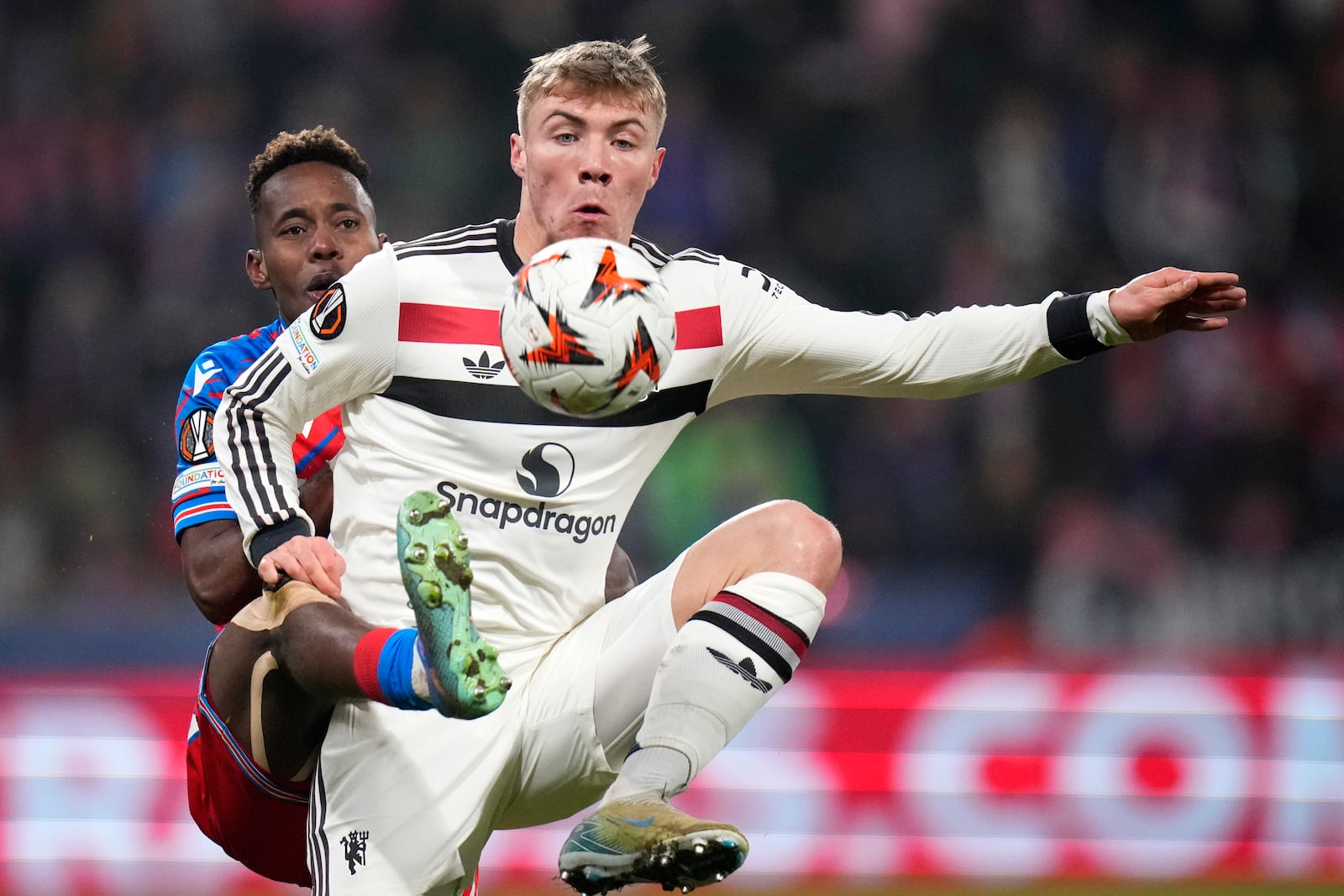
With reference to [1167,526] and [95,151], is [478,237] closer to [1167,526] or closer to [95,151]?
[1167,526]

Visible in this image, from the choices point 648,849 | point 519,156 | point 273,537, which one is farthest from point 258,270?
point 648,849

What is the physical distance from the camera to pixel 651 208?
10.2m

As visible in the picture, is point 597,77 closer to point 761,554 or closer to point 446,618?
point 761,554

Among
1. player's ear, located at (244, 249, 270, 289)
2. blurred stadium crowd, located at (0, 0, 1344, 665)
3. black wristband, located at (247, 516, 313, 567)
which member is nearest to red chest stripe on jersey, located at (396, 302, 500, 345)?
black wristband, located at (247, 516, 313, 567)

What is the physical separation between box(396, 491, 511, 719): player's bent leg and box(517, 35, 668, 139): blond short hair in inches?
44.8

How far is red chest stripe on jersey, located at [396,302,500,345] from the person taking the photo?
13.0 feet

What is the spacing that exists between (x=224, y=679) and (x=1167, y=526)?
21.4 feet

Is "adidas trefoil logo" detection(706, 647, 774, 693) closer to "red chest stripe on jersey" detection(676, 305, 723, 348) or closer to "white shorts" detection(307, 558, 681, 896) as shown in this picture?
"white shorts" detection(307, 558, 681, 896)

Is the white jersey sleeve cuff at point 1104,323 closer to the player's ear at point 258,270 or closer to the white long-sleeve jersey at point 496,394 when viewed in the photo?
the white long-sleeve jersey at point 496,394

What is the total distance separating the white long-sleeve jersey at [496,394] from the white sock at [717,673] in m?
0.48

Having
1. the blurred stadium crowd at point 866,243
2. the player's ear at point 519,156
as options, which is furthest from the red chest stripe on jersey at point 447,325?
the blurred stadium crowd at point 866,243

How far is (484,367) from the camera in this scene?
3.98 meters

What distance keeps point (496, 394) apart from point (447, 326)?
0.62ft

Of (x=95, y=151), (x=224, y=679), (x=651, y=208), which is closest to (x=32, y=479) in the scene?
(x=95, y=151)
